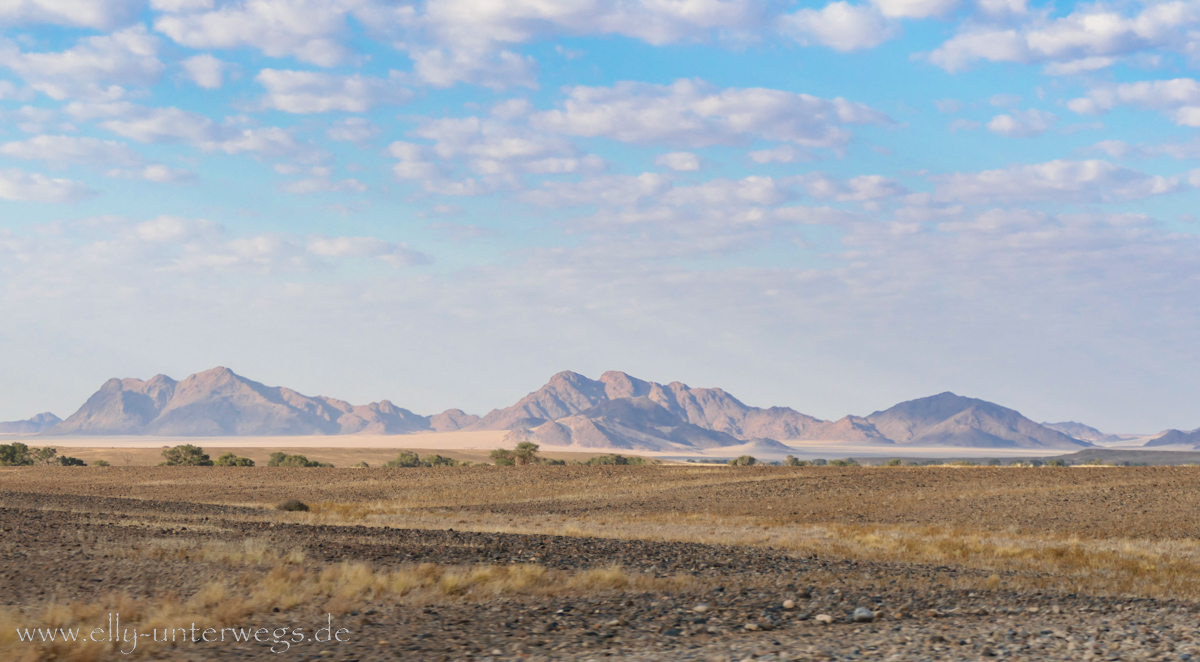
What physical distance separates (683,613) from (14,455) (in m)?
114

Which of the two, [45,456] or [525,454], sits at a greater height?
[525,454]

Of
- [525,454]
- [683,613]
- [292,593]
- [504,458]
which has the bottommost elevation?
[504,458]

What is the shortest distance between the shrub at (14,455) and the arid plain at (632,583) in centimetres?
6861

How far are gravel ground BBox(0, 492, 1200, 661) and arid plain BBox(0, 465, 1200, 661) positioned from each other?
0.06 meters

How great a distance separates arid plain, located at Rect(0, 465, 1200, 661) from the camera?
11609mm

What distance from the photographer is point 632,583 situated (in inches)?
684

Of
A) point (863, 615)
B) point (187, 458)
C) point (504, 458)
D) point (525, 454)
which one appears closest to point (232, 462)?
point (187, 458)

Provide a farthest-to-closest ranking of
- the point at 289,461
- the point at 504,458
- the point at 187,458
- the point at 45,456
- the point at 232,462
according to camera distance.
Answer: the point at 45,456 → the point at 289,461 → the point at 187,458 → the point at 232,462 → the point at 504,458

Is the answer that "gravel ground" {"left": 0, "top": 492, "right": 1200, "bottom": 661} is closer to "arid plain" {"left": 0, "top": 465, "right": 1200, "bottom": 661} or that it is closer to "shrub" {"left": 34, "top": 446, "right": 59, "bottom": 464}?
"arid plain" {"left": 0, "top": 465, "right": 1200, "bottom": 661}

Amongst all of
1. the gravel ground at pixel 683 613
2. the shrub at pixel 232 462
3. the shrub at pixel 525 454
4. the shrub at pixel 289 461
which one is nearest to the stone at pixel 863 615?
the gravel ground at pixel 683 613

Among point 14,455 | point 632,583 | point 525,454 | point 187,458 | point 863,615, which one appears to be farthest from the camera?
point 14,455

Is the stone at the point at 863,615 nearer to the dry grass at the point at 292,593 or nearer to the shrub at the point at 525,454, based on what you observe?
the dry grass at the point at 292,593

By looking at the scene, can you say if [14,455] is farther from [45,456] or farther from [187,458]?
[187,458]

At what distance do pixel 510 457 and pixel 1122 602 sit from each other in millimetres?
84462
